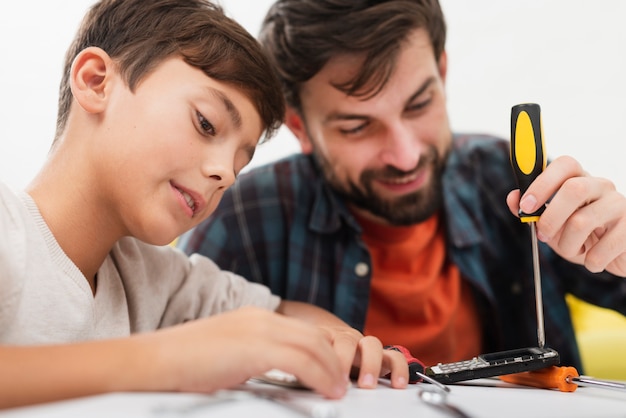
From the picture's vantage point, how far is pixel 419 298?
1319 millimetres

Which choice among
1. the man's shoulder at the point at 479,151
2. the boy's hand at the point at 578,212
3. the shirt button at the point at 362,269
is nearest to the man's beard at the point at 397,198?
the shirt button at the point at 362,269

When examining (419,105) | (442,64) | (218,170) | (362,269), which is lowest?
(362,269)

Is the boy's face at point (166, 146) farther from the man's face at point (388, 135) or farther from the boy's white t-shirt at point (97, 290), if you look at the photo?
the man's face at point (388, 135)

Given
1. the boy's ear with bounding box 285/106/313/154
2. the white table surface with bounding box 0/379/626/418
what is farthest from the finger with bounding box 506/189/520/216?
the boy's ear with bounding box 285/106/313/154

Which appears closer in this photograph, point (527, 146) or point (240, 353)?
point (240, 353)

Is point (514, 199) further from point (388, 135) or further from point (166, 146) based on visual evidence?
point (166, 146)

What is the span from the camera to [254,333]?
1.88ft

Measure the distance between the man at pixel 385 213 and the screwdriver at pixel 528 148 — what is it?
1.16 feet

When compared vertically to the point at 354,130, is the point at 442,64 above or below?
above

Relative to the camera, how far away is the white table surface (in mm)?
461

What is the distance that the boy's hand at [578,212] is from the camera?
835mm

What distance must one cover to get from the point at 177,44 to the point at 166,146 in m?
0.16

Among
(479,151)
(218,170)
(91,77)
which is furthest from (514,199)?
(479,151)

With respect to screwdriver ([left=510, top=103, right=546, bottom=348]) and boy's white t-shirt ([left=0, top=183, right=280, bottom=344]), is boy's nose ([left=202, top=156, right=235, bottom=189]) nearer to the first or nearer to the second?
boy's white t-shirt ([left=0, top=183, right=280, bottom=344])
